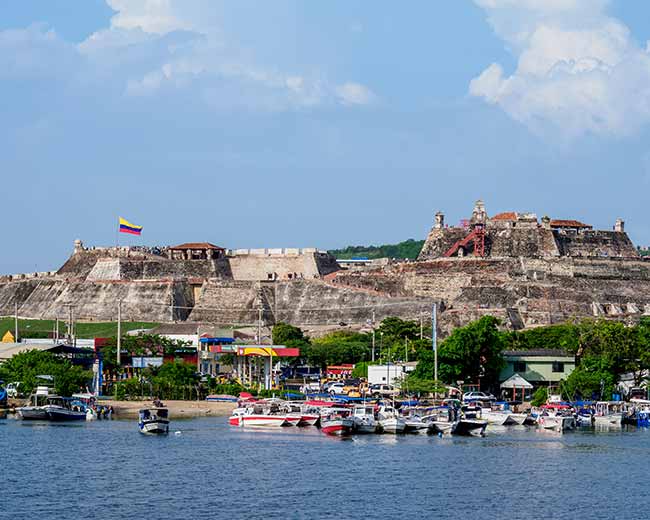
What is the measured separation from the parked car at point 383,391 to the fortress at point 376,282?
2718cm

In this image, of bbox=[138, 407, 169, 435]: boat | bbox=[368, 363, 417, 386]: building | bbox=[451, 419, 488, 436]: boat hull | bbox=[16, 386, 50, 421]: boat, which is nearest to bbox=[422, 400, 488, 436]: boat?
bbox=[451, 419, 488, 436]: boat hull

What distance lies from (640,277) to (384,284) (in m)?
21.9

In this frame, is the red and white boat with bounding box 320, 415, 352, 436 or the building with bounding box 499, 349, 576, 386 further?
the building with bounding box 499, 349, 576, 386

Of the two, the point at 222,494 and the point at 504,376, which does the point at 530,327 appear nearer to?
the point at 504,376

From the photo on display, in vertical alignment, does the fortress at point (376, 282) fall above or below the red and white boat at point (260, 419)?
above

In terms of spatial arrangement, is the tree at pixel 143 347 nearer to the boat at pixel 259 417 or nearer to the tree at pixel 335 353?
the tree at pixel 335 353

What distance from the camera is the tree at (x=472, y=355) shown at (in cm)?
8125

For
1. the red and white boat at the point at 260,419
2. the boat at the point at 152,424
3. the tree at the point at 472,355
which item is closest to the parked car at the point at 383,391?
the tree at the point at 472,355

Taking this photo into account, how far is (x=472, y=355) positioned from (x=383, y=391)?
547 centimetres

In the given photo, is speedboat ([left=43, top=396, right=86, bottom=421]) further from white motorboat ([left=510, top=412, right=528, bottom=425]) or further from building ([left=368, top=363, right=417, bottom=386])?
building ([left=368, top=363, right=417, bottom=386])

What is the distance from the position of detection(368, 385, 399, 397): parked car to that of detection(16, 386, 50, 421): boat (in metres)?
18.4

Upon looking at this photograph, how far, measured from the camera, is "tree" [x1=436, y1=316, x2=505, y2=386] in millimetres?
81250

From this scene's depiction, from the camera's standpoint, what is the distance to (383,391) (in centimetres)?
8206

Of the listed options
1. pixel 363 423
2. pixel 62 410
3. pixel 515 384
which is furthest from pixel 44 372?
pixel 515 384
